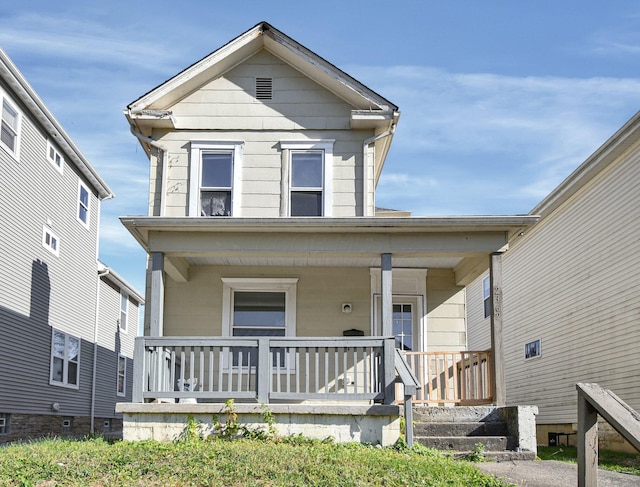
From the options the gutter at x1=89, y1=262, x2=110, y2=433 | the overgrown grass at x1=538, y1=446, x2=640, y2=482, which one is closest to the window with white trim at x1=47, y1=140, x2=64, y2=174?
the gutter at x1=89, y1=262, x2=110, y2=433

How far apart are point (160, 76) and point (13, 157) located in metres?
5.19

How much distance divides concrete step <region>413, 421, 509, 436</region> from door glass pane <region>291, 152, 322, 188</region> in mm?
5052

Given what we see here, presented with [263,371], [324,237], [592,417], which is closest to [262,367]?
[263,371]

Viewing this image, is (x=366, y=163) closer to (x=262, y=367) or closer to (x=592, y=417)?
(x=262, y=367)

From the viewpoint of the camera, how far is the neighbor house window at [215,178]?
1314cm

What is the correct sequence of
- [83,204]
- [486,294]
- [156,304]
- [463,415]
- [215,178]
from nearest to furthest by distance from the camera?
[463,415] → [156,304] → [215,178] → [83,204] → [486,294]

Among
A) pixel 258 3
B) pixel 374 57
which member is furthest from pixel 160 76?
pixel 374 57

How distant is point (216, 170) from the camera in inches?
525

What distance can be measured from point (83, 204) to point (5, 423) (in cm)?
717

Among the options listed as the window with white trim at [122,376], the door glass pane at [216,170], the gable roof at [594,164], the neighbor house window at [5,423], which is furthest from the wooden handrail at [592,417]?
the window with white trim at [122,376]

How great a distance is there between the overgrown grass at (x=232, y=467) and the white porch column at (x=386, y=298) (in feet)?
6.66

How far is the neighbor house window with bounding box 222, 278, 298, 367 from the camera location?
42.1 feet

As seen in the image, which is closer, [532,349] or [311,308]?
[311,308]

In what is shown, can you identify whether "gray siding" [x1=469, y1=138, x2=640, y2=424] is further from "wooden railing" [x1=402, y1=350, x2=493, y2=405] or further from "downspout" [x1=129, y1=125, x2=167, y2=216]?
"downspout" [x1=129, y1=125, x2=167, y2=216]
